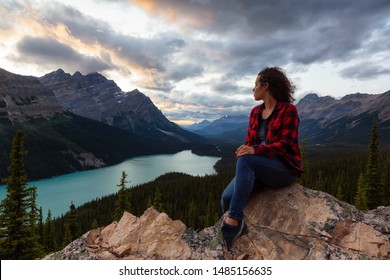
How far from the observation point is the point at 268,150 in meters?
7.42

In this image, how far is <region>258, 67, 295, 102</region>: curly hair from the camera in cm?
795

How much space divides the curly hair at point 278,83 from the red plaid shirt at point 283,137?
0.26 m

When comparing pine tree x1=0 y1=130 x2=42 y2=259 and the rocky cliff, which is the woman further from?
pine tree x1=0 y1=130 x2=42 y2=259

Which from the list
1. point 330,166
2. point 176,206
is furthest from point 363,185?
point 330,166

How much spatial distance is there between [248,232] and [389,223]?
4182mm

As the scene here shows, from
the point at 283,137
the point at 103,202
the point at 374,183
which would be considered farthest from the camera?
the point at 103,202

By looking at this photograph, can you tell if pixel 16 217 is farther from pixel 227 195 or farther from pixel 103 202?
pixel 103 202

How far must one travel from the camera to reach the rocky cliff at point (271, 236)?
6.86 metres

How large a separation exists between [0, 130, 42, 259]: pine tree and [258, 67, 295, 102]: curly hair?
2272cm

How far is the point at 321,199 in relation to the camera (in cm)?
801

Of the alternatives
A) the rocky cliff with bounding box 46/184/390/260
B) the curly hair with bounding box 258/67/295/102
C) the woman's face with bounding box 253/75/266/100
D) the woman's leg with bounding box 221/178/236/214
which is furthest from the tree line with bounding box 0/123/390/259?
the curly hair with bounding box 258/67/295/102

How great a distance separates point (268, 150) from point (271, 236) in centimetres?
238

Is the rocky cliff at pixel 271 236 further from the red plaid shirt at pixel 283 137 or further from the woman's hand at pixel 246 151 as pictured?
the woman's hand at pixel 246 151

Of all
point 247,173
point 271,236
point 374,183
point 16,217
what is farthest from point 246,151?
point 374,183
